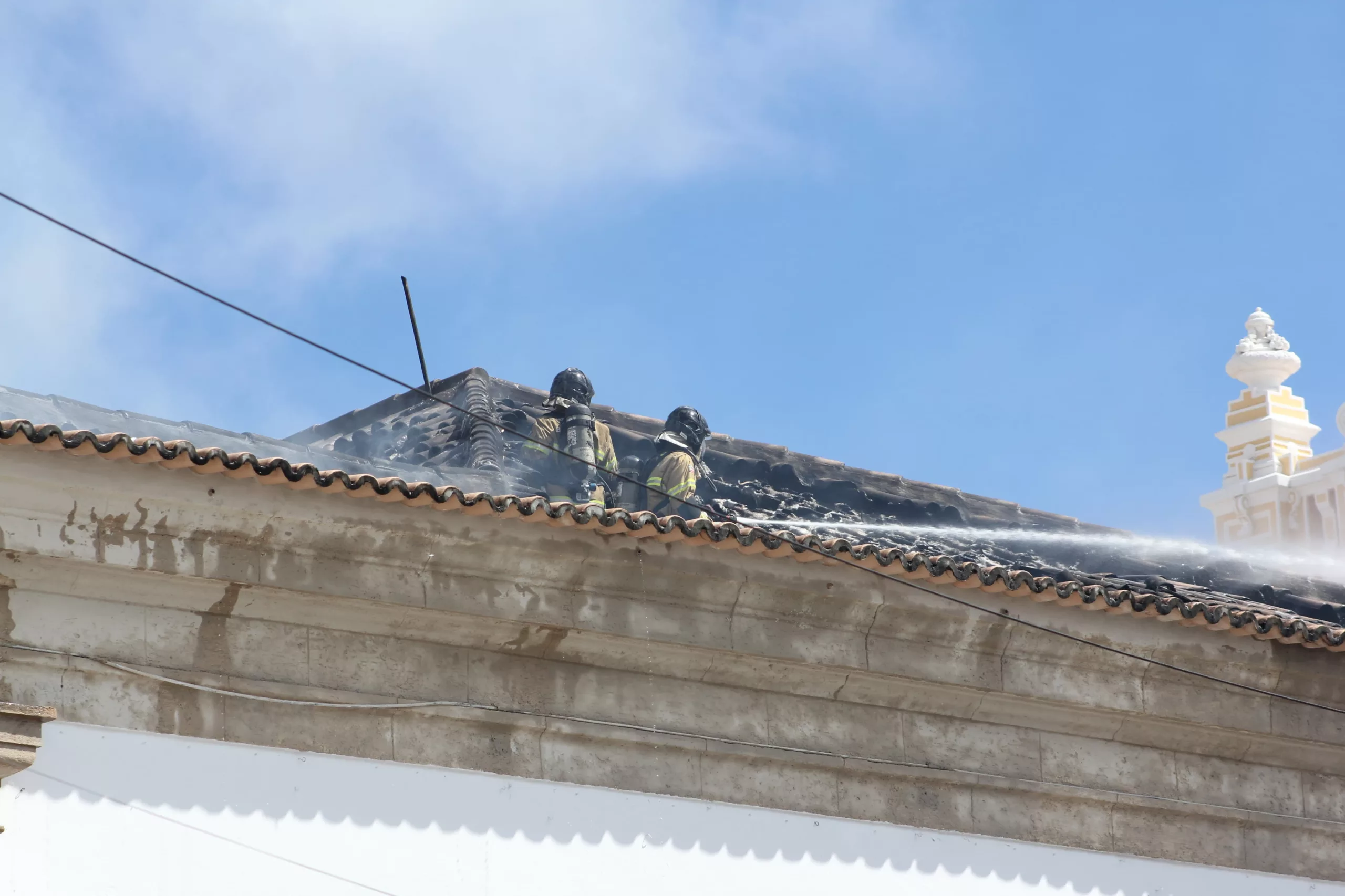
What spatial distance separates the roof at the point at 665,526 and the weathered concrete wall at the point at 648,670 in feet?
0.50

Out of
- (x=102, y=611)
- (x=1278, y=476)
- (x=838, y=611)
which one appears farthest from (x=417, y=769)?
(x=1278, y=476)

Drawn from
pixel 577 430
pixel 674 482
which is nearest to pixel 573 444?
pixel 577 430

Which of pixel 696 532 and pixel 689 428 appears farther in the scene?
pixel 689 428

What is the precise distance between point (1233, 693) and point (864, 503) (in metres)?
5.01

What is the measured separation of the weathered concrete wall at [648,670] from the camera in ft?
29.5

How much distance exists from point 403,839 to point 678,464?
17.6ft

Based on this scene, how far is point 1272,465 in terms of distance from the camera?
1944 cm

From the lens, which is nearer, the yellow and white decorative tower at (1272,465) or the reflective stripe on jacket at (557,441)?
the reflective stripe on jacket at (557,441)

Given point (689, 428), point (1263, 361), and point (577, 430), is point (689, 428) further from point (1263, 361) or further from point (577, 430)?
point (1263, 361)

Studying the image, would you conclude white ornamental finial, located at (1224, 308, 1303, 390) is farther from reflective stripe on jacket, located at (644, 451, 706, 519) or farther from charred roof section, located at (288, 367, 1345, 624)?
reflective stripe on jacket, located at (644, 451, 706, 519)

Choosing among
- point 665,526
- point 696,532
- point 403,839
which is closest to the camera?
point 403,839

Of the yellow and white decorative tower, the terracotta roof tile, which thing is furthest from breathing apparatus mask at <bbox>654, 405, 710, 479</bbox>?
the yellow and white decorative tower

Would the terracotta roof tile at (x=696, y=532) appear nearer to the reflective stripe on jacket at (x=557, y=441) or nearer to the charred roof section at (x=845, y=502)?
the charred roof section at (x=845, y=502)

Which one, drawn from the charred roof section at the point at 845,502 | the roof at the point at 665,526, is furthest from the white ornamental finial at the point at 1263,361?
the roof at the point at 665,526
